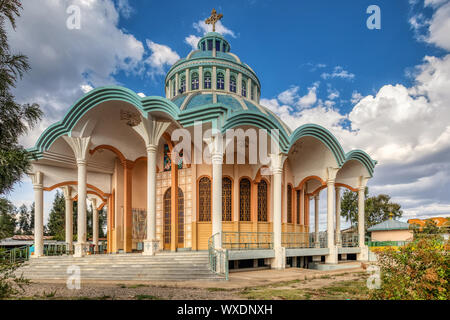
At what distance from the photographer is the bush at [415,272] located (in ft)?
17.5

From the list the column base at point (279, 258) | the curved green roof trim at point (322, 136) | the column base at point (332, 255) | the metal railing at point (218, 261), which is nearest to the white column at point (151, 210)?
the metal railing at point (218, 261)

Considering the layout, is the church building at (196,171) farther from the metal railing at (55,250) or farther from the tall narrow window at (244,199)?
the metal railing at (55,250)

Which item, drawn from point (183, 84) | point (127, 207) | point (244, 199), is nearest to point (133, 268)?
point (127, 207)

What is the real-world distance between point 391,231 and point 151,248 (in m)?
23.7

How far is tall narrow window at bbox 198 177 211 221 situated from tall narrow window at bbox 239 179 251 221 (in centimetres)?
164

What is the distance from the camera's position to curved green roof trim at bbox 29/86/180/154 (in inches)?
518

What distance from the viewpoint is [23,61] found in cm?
719

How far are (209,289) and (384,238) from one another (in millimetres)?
25644

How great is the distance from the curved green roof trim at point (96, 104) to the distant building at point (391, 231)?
76.7 feet

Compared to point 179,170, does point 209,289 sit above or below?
below

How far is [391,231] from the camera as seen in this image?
29156 millimetres

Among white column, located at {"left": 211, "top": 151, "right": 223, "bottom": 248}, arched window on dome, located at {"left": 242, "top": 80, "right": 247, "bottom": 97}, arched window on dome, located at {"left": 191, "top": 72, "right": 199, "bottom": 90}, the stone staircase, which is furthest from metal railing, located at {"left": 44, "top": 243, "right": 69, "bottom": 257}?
arched window on dome, located at {"left": 242, "top": 80, "right": 247, "bottom": 97}
